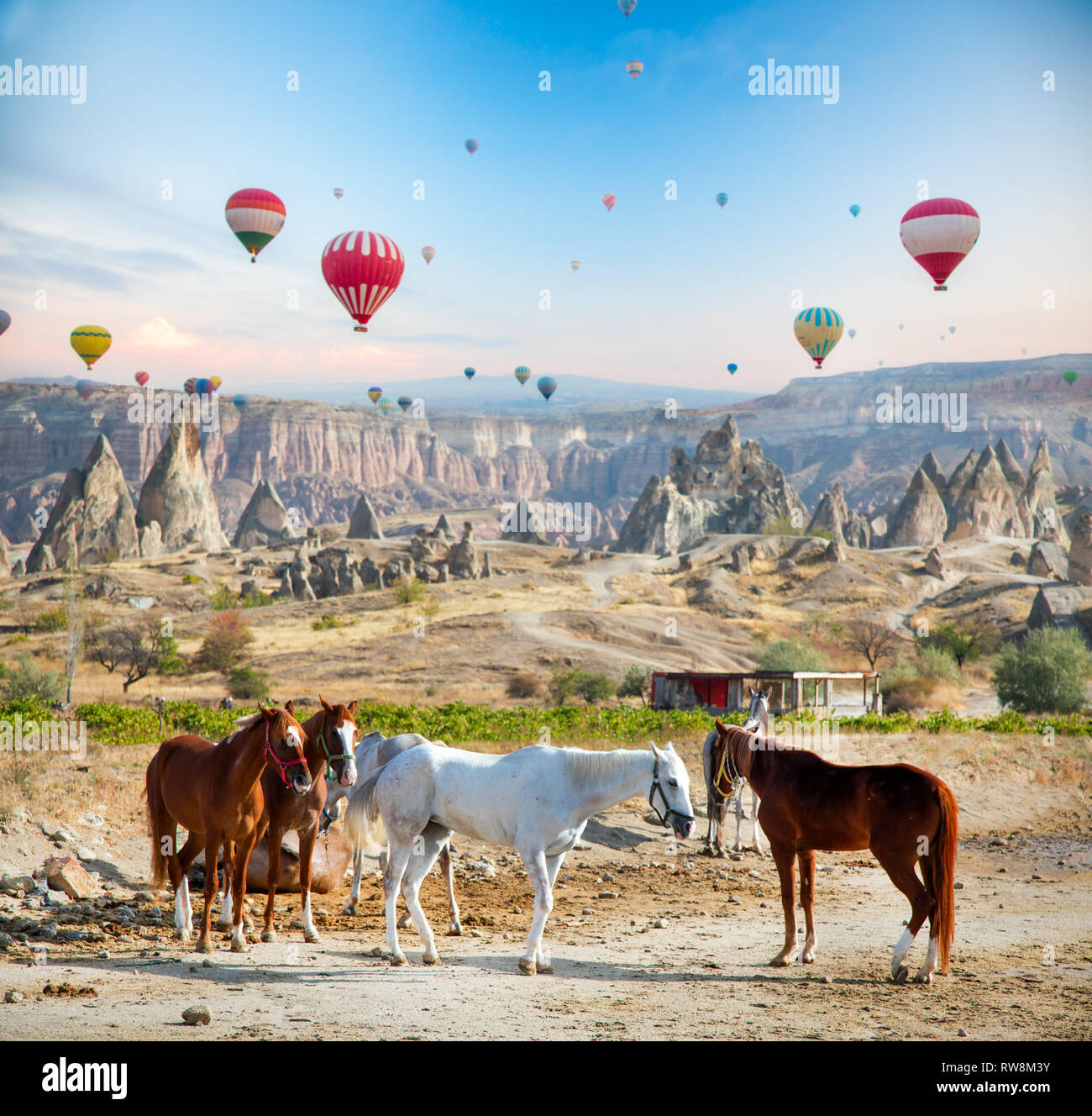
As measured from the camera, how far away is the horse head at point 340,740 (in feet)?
32.6

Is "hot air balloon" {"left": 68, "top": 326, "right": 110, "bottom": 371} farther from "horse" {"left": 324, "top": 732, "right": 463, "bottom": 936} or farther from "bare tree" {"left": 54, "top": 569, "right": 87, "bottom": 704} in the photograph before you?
"horse" {"left": 324, "top": 732, "right": 463, "bottom": 936}

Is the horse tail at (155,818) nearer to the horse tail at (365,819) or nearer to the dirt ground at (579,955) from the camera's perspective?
the dirt ground at (579,955)

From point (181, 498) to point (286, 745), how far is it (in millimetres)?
140827

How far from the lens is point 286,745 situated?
32.1 feet

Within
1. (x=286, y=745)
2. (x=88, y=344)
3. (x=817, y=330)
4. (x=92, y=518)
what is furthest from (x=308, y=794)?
(x=92, y=518)

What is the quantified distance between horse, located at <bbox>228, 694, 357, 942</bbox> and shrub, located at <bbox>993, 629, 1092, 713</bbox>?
38.1 m

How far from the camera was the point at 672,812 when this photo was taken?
31.4ft

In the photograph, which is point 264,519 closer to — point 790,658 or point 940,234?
point 790,658

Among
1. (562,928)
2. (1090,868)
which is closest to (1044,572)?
(1090,868)

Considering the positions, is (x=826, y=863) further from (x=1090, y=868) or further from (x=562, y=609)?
(x=562, y=609)

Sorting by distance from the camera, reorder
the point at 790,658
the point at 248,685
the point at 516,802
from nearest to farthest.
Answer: the point at 516,802, the point at 248,685, the point at 790,658

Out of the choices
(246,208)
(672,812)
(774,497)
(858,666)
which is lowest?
(858,666)

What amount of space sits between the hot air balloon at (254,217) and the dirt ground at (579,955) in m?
40.3
